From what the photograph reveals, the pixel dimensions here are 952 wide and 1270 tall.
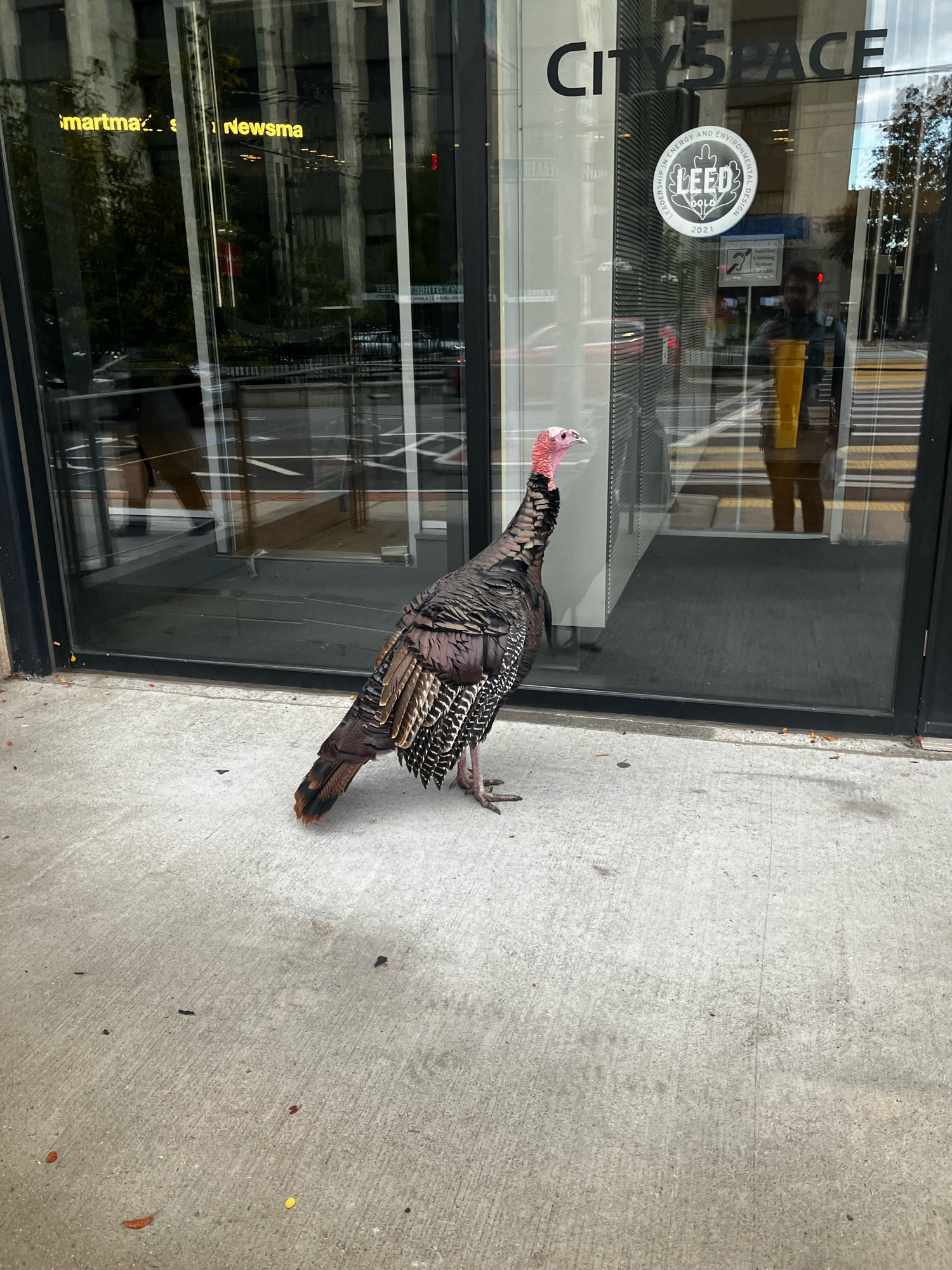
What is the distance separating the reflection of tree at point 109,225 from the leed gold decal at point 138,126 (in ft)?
0.09

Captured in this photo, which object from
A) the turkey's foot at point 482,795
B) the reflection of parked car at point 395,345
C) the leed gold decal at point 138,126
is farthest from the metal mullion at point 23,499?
the turkey's foot at point 482,795

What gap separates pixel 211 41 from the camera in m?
5.29

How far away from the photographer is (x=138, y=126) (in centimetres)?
549

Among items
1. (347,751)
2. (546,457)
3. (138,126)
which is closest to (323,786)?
(347,751)

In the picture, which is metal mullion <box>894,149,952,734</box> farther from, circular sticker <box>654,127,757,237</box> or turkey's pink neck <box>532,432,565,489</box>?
turkey's pink neck <box>532,432,565,489</box>

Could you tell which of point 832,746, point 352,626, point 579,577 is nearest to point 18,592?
point 352,626

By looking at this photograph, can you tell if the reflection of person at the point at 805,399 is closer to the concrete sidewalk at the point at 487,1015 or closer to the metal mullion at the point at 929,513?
the metal mullion at the point at 929,513

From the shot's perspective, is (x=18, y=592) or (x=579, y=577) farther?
(x=18, y=592)

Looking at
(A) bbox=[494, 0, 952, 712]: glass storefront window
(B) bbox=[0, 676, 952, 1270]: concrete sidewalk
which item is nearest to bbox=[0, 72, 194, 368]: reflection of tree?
(A) bbox=[494, 0, 952, 712]: glass storefront window

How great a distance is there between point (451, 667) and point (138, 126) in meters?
3.75

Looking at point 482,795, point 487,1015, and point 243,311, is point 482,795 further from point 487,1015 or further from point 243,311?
point 243,311

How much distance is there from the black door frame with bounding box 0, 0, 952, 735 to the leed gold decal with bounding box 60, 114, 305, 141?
537mm

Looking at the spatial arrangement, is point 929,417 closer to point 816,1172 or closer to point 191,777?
point 816,1172

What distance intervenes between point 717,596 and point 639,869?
1704 mm
